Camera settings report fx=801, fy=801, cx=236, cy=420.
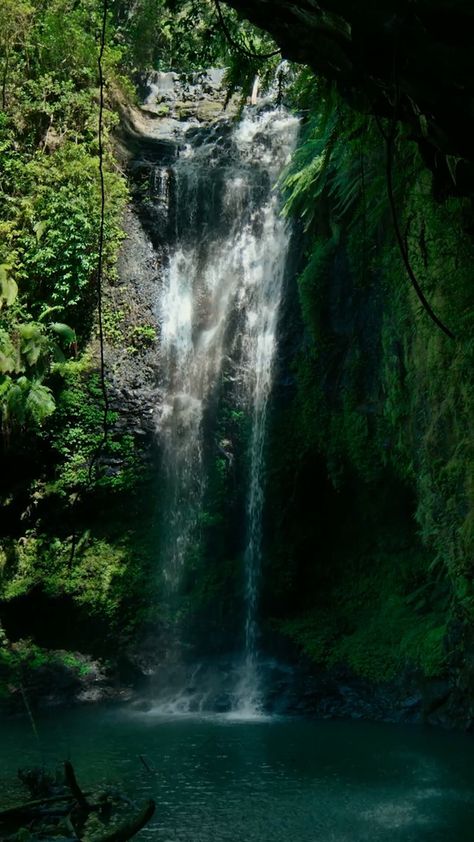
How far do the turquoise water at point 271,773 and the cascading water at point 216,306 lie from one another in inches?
84.5

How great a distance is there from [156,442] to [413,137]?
30.9 feet

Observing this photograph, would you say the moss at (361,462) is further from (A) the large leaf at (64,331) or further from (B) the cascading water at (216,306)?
(A) the large leaf at (64,331)

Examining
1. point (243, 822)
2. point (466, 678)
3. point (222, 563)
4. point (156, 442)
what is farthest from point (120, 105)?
point (243, 822)

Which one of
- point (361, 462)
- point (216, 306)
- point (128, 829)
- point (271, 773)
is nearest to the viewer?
point (128, 829)

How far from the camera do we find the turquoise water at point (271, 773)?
18.9 feet

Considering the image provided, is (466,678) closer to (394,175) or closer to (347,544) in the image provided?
(347,544)

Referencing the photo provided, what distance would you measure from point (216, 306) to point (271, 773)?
833 centimetres

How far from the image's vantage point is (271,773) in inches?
282

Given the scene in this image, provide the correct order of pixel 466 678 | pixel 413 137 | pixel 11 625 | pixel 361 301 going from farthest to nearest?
pixel 11 625 → pixel 361 301 → pixel 466 678 → pixel 413 137

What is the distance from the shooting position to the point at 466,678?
8938mm

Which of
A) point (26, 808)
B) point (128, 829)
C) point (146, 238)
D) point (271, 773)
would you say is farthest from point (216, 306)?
point (128, 829)

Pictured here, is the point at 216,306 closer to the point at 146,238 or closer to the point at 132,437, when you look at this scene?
the point at 146,238

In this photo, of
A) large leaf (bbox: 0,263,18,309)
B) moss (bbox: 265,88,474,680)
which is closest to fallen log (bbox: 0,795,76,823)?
moss (bbox: 265,88,474,680)

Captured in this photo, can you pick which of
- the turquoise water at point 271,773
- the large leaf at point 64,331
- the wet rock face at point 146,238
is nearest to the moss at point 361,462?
the turquoise water at point 271,773
